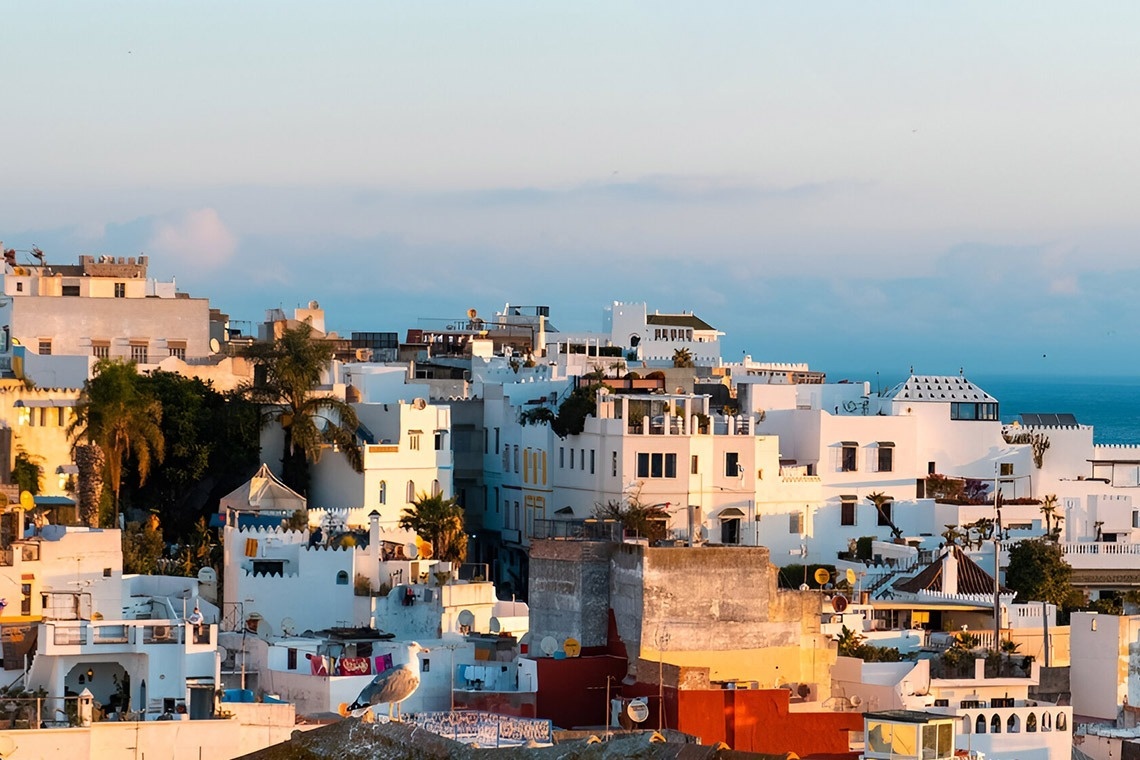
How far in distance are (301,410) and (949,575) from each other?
1418cm

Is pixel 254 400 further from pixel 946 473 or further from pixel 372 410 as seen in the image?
pixel 946 473

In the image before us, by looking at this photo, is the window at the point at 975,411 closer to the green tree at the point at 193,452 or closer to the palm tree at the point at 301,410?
the palm tree at the point at 301,410

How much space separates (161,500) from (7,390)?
12.7ft

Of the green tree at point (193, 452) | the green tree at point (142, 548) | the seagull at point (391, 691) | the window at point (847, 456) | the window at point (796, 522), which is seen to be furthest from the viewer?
the window at point (847, 456)

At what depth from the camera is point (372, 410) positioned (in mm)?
52656

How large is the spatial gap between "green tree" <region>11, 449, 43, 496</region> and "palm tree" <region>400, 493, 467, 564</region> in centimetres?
736

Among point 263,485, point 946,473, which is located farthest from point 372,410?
point 946,473

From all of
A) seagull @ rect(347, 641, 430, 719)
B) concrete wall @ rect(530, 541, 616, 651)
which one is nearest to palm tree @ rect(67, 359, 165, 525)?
concrete wall @ rect(530, 541, 616, 651)

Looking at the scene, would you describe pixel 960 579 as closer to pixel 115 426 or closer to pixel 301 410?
pixel 301 410

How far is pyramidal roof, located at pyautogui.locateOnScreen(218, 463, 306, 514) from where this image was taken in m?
45.9

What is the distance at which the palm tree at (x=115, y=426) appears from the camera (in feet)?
155

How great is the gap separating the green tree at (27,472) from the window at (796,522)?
54.0 ft

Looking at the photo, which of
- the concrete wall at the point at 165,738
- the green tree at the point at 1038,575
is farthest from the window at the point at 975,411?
the concrete wall at the point at 165,738

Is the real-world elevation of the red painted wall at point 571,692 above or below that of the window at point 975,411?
below
